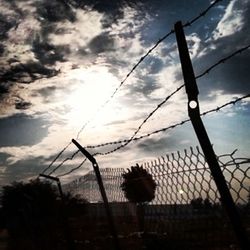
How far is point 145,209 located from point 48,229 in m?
5.50

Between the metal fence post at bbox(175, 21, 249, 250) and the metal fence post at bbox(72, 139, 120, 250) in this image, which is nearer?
the metal fence post at bbox(175, 21, 249, 250)

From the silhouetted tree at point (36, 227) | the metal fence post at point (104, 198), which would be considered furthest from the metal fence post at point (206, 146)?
the silhouetted tree at point (36, 227)

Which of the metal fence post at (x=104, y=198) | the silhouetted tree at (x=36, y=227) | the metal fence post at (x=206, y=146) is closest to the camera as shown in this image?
the metal fence post at (x=206, y=146)

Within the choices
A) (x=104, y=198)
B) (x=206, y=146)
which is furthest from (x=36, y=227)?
(x=206, y=146)

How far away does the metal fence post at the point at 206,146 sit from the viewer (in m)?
2.74

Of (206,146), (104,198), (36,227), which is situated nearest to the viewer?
(206,146)

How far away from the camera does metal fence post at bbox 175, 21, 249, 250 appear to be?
274 centimetres

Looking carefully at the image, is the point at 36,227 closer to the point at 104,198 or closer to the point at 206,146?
the point at 104,198

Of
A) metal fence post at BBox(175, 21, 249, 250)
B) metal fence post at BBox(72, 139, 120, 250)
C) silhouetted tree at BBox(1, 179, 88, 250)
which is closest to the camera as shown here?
metal fence post at BBox(175, 21, 249, 250)

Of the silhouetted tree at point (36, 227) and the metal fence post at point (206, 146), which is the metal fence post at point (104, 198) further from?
the metal fence post at point (206, 146)

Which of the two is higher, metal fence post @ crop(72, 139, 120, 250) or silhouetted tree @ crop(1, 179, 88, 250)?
silhouetted tree @ crop(1, 179, 88, 250)

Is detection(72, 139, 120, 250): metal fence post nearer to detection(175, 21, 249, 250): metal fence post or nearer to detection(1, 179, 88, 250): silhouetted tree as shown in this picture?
detection(1, 179, 88, 250): silhouetted tree

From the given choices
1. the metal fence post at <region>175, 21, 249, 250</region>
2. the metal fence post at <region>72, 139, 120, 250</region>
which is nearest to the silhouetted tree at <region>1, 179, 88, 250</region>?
the metal fence post at <region>72, 139, 120, 250</region>

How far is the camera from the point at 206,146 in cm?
281
